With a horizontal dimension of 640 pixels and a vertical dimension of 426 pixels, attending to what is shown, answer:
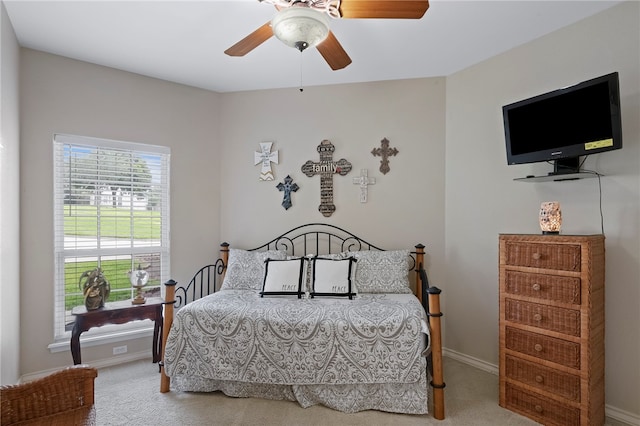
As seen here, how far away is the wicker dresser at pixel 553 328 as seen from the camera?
1950 millimetres

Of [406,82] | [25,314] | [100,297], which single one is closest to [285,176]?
[406,82]

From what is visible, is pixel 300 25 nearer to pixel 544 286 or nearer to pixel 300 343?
pixel 300 343

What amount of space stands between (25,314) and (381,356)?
110 inches

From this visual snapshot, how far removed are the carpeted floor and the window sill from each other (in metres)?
0.42

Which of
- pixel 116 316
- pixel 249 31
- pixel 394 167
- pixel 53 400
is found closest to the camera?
pixel 53 400

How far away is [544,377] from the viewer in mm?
2104

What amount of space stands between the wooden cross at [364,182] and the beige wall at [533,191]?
0.75 meters

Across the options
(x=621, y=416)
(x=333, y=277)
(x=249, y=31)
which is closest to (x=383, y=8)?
(x=249, y=31)

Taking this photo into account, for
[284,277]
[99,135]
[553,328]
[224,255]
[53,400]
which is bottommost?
[53,400]

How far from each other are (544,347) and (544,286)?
38 centimetres

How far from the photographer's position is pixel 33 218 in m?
2.74

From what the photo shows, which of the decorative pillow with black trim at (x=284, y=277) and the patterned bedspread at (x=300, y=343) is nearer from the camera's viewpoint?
the patterned bedspread at (x=300, y=343)

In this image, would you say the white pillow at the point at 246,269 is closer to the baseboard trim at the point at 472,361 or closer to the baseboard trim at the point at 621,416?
the baseboard trim at the point at 472,361

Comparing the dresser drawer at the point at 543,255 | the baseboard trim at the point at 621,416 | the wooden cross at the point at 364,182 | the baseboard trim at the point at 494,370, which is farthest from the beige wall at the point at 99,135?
the baseboard trim at the point at 621,416
